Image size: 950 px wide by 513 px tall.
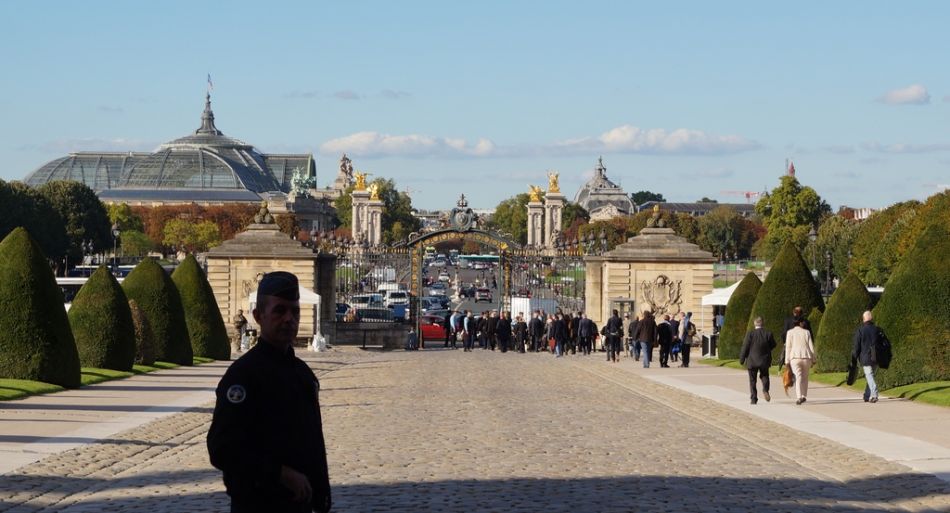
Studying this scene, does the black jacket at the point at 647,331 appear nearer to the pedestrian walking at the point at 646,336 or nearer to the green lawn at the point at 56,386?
the pedestrian walking at the point at 646,336

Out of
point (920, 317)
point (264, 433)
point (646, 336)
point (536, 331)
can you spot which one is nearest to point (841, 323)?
point (920, 317)

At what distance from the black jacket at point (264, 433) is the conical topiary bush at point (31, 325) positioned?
19061mm

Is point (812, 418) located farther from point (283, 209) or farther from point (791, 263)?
point (283, 209)

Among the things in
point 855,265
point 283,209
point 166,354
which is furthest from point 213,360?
point 283,209

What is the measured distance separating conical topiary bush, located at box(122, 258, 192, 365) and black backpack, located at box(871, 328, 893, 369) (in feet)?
53.7

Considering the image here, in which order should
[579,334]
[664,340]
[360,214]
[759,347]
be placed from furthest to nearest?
1. [360,214]
2. [579,334]
3. [664,340]
4. [759,347]

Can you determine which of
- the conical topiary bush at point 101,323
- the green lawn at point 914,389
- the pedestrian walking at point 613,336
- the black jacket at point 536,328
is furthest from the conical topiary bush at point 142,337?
the black jacket at point 536,328

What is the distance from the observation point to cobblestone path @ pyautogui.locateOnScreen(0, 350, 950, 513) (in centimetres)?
1294

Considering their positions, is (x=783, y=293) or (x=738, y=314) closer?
(x=783, y=293)

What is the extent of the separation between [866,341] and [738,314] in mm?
15420

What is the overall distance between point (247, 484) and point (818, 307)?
2993 cm

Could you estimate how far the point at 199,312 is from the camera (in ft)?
129

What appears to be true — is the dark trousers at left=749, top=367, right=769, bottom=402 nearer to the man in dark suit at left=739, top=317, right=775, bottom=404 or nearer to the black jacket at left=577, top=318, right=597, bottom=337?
the man in dark suit at left=739, top=317, right=775, bottom=404

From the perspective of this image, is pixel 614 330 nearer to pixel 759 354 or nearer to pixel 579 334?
pixel 579 334
